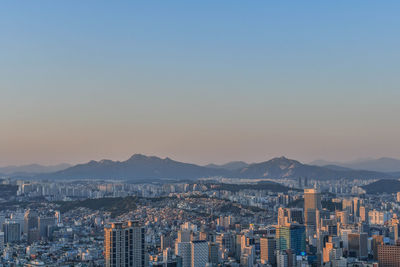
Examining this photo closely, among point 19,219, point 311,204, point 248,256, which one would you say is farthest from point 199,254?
point 311,204

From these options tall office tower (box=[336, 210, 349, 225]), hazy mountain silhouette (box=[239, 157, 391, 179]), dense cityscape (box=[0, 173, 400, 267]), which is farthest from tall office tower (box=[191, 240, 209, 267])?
hazy mountain silhouette (box=[239, 157, 391, 179])

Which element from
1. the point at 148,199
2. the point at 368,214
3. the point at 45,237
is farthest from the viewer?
the point at 148,199

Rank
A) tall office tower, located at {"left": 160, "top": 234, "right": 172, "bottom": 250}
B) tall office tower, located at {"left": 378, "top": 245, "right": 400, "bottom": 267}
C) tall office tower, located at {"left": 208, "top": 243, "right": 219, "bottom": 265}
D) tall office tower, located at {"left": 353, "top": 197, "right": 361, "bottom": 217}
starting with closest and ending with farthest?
1. tall office tower, located at {"left": 208, "top": 243, "right": 219, "bottom": 265}
2. tall office tower, located at {"left": 378, "top": 245, "right": 400, "bottom": 267}
3. tall office tower, located at {"left": 160, "top": 234, "right": 172, "bottom": 250}
4. tall office tower, located at {"left": 353, "top": 197, "right": 361, "bottom": 217}

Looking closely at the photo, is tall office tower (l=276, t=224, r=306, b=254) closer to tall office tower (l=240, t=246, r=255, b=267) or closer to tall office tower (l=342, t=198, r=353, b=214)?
tall office tower (l=240, t=246, r=255, b=267)

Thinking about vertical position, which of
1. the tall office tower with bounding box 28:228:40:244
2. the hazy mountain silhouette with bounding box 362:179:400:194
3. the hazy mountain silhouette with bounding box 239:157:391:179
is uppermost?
the hazy mountain silhouette with bounding box 239:157:391:179

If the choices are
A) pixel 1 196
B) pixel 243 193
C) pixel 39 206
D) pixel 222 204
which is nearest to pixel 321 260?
pixel 222 204

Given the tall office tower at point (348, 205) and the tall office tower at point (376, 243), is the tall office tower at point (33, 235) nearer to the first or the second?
the tall office tower at point (376, 243)

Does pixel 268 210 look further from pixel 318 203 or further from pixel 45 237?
pixel 45 237
